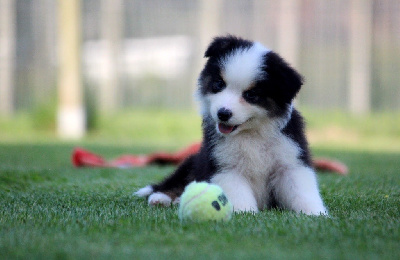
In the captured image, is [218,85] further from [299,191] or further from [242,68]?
[299,191]

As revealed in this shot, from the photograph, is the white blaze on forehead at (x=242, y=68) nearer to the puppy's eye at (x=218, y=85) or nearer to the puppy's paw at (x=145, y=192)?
the puppy's eye at (x=218, y=85)

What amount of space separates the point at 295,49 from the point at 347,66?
3.80 ft

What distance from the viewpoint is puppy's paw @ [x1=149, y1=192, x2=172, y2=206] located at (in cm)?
343

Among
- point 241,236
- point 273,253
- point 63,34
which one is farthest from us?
point 63,34

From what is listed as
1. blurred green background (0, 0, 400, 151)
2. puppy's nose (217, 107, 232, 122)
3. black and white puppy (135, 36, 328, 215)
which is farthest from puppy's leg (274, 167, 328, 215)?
blurred green background (0, 0, 400, 151)

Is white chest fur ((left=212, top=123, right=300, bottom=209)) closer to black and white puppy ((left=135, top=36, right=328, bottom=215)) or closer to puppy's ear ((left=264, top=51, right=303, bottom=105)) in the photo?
black and white puppy ((left=135, top=36, right=328, bottom=215))

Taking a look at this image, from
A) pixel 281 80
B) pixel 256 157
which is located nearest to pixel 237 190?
pixel 256 157

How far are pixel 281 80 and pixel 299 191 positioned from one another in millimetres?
580

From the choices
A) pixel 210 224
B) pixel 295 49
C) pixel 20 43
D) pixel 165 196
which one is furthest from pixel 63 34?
pixel 210 224

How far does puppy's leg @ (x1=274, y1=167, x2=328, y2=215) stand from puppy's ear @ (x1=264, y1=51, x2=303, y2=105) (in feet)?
1.26

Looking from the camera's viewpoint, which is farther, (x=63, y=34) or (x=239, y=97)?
(x=63, y=34)

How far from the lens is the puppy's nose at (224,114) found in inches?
121

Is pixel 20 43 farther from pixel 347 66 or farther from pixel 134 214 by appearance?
pixel 134 214

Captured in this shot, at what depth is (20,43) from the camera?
45.5 feet
